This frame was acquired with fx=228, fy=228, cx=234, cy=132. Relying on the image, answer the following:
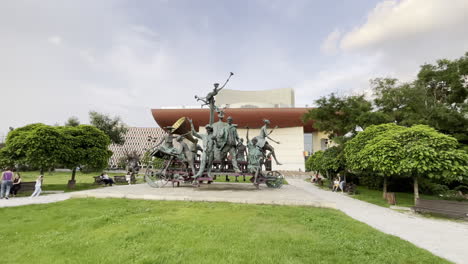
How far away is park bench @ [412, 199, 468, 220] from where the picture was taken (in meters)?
7.20

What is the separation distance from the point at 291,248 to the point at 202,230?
180cm

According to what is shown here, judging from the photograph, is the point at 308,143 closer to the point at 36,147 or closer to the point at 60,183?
the point at 60,183

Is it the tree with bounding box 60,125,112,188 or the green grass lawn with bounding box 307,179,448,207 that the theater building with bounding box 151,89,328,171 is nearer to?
the tree with bounding box 60,125,112,188

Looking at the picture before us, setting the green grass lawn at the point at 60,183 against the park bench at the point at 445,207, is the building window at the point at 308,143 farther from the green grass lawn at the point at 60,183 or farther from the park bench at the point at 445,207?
the park bench at the point at 445,207

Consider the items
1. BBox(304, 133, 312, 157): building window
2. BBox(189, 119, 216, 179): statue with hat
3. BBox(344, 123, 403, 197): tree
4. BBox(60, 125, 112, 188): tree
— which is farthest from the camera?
BBox(304, 133, 312, 157): building window

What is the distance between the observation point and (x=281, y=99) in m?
57.8

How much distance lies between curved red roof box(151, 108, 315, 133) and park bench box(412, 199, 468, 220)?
35.1 meters

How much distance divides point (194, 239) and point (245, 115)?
1579 inches

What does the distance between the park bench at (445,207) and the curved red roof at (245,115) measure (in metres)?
35.1

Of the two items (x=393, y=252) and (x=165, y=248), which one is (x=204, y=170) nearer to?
(x=165, y=248)

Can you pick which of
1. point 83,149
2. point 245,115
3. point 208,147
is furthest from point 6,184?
point 245,115

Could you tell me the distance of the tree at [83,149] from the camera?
1338cm

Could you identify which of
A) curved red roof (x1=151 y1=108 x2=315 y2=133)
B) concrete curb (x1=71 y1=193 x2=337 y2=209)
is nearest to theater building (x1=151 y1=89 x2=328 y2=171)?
curved red roof (x1=151 y1=108 x2=315 y2=133)

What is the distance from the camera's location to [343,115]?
20219mm
